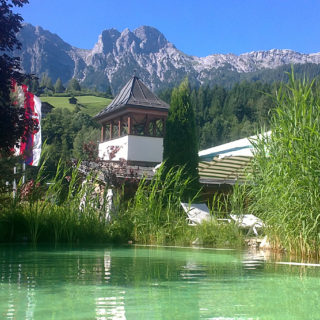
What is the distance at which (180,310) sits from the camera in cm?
255

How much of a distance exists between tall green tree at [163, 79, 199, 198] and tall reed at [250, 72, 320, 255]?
4929mm

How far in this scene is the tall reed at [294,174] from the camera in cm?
543

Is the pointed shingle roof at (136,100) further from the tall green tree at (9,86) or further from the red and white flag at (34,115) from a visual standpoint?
the tall green tree at (9,86)

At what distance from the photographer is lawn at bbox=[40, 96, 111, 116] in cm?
8344

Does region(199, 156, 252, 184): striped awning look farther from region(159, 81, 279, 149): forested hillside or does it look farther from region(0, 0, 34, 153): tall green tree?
region(159, 81, 279, 149): forested hillside

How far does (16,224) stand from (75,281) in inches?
194

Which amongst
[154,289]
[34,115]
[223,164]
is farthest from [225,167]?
[154,289]

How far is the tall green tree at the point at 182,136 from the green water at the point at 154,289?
619 cm

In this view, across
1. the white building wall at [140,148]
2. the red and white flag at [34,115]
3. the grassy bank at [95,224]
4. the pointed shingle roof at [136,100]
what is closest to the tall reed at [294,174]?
the grassy bank at [95,224]

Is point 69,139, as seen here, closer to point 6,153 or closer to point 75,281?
point 6,153

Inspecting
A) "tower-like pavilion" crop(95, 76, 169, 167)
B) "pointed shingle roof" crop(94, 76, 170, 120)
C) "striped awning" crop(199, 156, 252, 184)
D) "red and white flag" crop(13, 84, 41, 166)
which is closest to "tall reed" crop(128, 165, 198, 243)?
"striped awning" crop(199, 156, 252, 184)

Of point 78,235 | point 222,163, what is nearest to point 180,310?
point 78,235

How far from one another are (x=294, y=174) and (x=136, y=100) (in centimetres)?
1628

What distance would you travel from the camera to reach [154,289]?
10.5 ft
